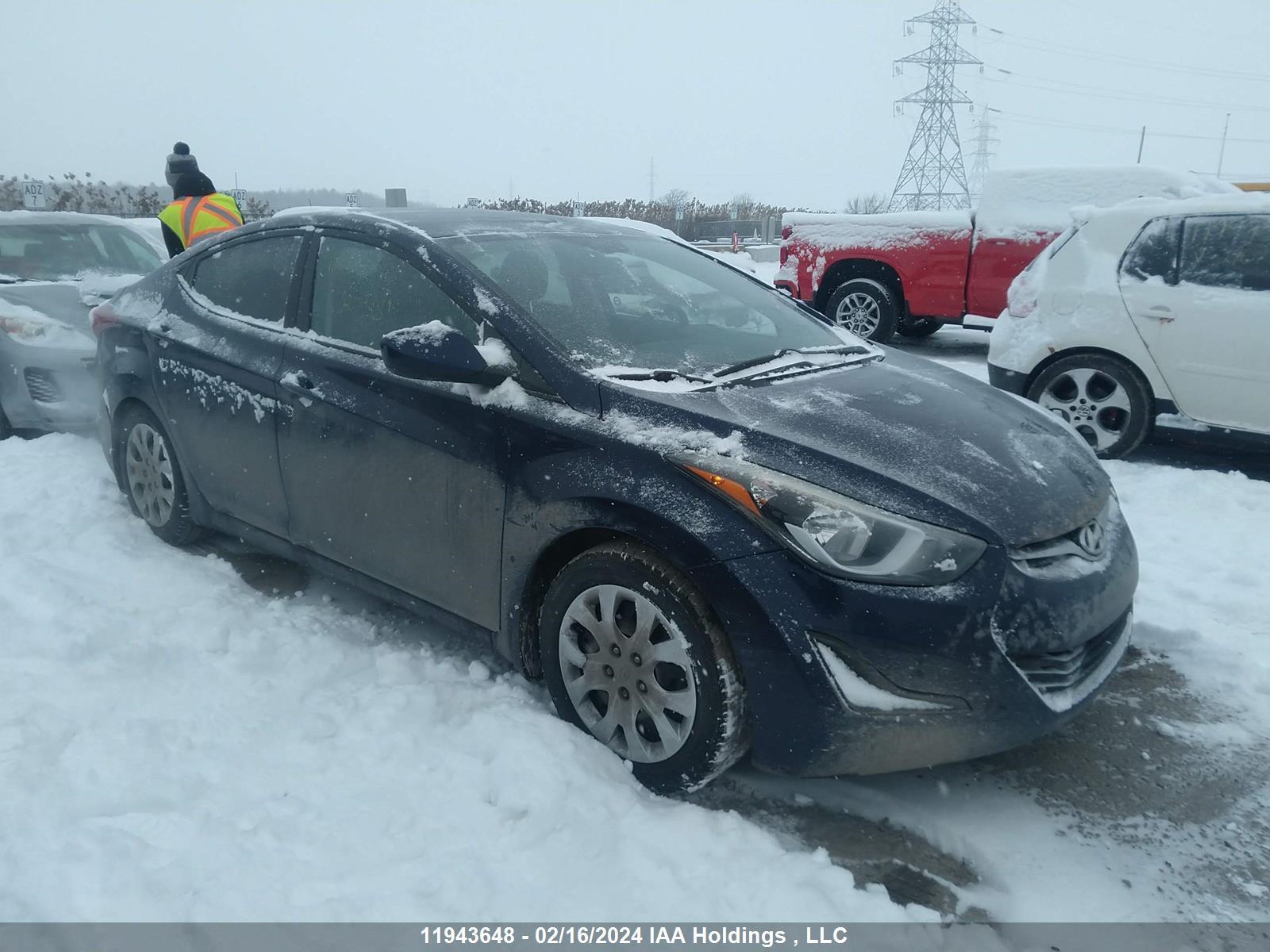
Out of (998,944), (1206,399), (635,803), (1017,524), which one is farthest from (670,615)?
(1206,399)

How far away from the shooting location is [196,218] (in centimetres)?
680

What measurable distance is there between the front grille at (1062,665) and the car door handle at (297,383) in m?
2.50

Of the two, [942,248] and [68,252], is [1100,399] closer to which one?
[942,248]

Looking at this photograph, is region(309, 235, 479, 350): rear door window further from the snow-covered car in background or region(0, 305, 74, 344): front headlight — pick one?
region(0, 305, 74, 344): front headlight

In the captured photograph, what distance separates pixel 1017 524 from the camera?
2.47 metres

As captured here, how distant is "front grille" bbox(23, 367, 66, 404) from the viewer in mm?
5824

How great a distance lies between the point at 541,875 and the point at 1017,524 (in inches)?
59.7

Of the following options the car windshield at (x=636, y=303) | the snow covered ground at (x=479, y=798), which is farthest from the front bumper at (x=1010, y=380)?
the car windshield at (x=636, y=303)

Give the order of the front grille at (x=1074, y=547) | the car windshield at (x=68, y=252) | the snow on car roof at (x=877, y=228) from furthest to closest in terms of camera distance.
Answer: the snow on car roof at (x=877, y=228) → the car windshield at (x=68, y=252) → the front grille at (x=1074, y=547)

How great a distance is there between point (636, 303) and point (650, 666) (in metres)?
1.36

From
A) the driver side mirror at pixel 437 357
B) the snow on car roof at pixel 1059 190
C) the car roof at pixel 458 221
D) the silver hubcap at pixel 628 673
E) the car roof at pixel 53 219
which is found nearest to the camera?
the silver hubcap at pixel 628 673

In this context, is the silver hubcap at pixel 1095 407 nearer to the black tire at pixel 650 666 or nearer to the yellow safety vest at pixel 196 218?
the black tire at pixel 650 666

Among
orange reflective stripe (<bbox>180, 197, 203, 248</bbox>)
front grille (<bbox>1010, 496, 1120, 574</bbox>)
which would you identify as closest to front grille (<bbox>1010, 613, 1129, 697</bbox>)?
front grille (<bbox>1010, 496, 1120, 574</bbox>)

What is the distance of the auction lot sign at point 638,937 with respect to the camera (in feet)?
6.88
